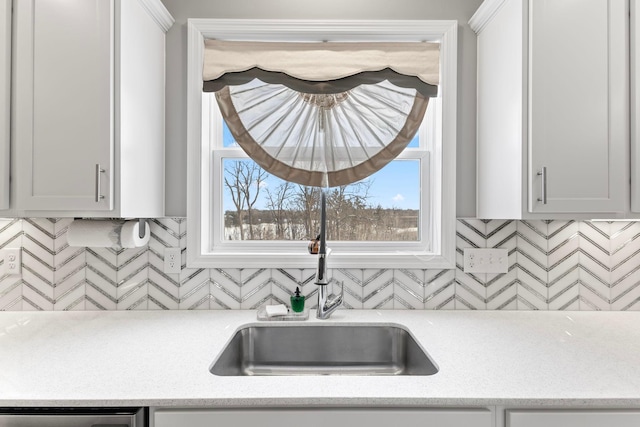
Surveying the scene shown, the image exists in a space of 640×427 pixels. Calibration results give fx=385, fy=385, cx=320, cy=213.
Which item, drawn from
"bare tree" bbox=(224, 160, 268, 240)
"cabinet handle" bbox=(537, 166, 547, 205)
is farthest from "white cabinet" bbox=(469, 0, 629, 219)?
"bare tree" bbox=(224, 160, 268, 240)

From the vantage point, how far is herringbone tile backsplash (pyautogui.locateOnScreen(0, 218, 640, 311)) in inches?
64.9

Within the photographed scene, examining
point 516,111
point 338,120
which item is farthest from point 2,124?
point 516,111

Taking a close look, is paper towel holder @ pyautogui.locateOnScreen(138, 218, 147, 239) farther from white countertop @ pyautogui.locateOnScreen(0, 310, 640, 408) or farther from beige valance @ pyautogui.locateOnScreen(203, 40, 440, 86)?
beige valance @ pyautogui.locateOnScreen(203, 40, 440, 86)

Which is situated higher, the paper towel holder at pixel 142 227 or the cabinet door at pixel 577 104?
the cabinet door at pixel 577 104

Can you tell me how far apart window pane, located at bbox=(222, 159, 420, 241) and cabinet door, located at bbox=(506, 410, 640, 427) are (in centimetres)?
99

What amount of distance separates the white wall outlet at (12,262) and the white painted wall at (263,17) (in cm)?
65

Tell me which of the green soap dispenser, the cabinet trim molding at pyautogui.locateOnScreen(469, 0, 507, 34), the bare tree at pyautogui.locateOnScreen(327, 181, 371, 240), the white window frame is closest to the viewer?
the cabinet trim molding at pyautogui.locateOnScreen(469, 0, 507, 34)

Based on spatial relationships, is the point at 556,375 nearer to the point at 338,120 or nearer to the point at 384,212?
the point at 384,212

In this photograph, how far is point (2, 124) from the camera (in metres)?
1.30

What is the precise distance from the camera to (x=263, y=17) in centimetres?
171

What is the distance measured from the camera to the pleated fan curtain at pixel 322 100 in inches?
65.9

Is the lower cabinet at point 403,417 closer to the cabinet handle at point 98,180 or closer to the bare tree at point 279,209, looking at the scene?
the cabinet handle at point 98,180

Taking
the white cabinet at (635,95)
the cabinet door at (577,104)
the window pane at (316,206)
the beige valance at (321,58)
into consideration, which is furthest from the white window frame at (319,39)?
the white cabinet at (635,95)

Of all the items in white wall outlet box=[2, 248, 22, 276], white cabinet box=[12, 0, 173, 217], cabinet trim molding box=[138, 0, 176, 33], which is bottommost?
white wall outlet box=[2, 248, 22, 276]
